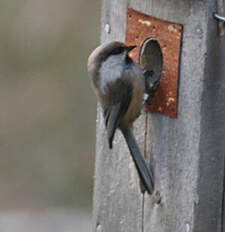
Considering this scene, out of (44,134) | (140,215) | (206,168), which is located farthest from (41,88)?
(206,168)

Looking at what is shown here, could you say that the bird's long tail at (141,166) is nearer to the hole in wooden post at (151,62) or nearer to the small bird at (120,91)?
the small bird at (120,91)

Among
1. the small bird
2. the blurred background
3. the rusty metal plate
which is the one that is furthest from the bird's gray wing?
the blurred background

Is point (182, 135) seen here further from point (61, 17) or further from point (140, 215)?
point (61, 17)

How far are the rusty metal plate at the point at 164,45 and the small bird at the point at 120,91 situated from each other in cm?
9

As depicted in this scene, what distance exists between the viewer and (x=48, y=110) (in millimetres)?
7059

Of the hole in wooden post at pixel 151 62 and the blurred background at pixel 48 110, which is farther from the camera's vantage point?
the blurred background at pixel 48 110

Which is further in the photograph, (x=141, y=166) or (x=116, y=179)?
(x=116, y=179)

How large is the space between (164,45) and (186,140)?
40 centimetres

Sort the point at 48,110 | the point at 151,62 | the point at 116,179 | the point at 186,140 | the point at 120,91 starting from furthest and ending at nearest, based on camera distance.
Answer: the point at 48,110, the point at 116,179, the point at 151,62, the point at 120,91, the point at 186,140

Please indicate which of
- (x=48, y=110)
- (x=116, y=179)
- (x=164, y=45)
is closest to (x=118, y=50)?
(x=164, y=45)

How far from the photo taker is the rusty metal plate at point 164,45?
3254mm

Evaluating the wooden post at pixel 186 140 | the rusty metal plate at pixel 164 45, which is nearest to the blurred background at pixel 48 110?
the wooden post at pixel 186 140

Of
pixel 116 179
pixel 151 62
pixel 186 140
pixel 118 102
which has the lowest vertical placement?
pixel 116 179

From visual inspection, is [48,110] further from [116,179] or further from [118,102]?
[118,102]
